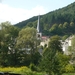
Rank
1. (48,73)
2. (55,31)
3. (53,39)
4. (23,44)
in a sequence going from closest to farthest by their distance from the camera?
(48,73) → (23,44) → (53,39) → (55,31)

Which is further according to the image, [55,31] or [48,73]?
[55,31]

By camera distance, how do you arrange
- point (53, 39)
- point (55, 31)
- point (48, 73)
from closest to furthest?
1. point (48, 73)
2. point (53, 39)
3. point (55, 31)

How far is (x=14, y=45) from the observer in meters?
68.6

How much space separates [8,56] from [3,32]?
21.1ft

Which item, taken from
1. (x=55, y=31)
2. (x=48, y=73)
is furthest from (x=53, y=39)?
(x=55, y=31)

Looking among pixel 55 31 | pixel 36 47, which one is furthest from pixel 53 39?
pixel 55 31

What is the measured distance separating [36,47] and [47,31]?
12771cm

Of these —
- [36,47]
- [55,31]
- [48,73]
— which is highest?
[55,31]

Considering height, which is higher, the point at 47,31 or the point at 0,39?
the point at 47,31

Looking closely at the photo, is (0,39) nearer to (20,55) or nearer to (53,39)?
(20,55)

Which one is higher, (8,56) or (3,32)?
(3,32)

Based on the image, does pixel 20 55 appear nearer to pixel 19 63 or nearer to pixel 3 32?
pixel 19 63

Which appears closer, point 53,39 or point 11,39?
point 11,39

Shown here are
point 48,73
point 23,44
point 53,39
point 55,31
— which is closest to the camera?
point 48,73
